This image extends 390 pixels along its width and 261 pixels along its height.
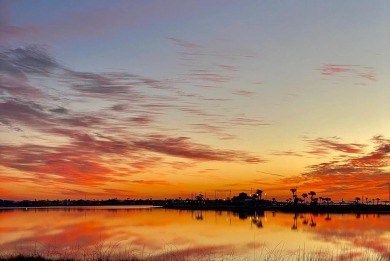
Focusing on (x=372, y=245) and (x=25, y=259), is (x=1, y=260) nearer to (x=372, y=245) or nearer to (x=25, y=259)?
(x=25, y=259)

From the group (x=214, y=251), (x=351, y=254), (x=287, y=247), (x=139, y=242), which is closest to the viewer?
(x=351, y=254)

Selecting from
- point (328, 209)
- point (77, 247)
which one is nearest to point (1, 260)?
point (77, 247)

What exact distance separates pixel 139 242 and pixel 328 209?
133041 millimetres

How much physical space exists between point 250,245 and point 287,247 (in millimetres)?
4113

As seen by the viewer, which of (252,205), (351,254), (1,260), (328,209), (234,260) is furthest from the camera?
(252,205)

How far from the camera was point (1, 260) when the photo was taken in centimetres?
2241

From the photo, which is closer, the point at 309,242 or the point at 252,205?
the point at 309,242

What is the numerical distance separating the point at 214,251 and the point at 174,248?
464 centimetres

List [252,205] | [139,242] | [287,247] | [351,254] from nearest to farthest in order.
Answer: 1. [351,254]
2. [287,247]
3. [139,242]
4. [252,205]

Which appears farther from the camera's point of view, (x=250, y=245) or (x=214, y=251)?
(x=250, y=245)

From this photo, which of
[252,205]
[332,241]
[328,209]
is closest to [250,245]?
[332,241]

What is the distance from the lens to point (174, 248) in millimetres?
44625

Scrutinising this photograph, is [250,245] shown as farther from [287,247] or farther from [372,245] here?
[372,245]

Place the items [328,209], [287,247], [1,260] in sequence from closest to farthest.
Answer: [1,260]
[287,247]
[328,209]
